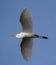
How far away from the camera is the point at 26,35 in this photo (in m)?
70.3

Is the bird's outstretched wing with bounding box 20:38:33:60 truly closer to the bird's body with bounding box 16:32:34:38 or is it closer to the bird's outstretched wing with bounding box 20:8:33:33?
the bird's body with bounding box 16:32:34:38

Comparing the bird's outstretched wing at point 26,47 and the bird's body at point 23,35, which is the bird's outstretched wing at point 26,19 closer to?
the bird's body at point 23,35

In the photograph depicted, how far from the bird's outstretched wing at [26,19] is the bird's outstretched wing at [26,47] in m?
0.38

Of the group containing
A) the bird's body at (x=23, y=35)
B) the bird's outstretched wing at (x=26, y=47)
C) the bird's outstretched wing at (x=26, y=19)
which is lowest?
the bird's outstretched wing at (x=26, y=47)

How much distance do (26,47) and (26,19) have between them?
3.03 feet

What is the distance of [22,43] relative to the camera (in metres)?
70.6

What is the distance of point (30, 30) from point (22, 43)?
566mm

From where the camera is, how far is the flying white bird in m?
70.1

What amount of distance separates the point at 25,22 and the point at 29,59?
103 cm

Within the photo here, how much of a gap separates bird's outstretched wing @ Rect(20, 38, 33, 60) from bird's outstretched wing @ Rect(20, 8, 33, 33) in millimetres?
377

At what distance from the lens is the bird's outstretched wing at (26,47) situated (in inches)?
2773

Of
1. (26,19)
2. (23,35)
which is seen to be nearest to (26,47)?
(23,35)

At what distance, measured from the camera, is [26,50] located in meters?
70.6

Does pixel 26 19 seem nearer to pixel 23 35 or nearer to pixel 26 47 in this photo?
pixel 23 35
